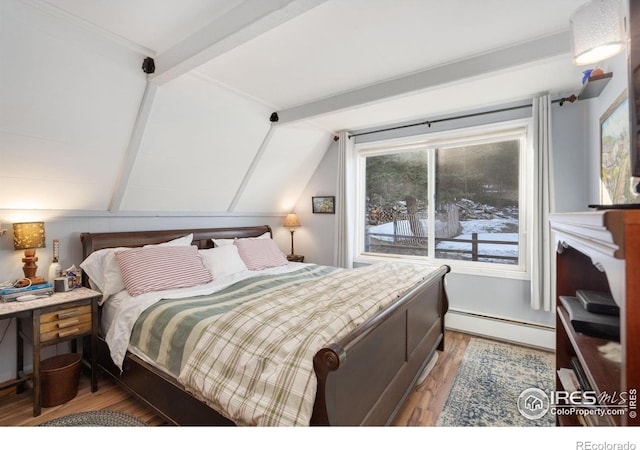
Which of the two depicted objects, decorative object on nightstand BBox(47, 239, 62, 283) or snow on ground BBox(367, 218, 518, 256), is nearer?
decorative object on nightstand BBox(47, 239, 62, 283)

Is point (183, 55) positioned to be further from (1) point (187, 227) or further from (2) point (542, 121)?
(2) point (542, 121)

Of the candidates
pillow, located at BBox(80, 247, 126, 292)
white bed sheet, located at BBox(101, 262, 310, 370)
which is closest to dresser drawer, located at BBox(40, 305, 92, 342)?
white bed sheet, located at BBox(101, 262, 310, 370)

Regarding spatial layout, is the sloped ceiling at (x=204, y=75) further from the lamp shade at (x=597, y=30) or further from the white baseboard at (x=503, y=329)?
the white baseboard at (x=503, y=329)

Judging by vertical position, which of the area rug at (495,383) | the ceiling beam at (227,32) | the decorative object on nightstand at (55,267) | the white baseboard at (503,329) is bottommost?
the area rug at (495,383)

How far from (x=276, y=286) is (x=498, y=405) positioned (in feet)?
6.09

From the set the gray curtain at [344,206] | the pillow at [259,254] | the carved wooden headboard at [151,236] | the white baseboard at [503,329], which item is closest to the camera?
the carved wooden headboard at [151,236]

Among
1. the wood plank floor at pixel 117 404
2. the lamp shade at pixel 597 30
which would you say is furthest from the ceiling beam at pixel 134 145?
the lamp shade at pixel 597 30

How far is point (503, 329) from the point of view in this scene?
3.12 meters

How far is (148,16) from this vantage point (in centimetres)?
172

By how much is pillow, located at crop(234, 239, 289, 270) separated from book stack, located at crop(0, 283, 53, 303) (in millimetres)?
1601

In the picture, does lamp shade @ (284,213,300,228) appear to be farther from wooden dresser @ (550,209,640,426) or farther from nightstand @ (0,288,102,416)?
wooden dresser @ (550,209,640,426)

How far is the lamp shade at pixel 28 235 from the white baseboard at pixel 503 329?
3974mm

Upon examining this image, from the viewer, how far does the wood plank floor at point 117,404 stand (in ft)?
6.20

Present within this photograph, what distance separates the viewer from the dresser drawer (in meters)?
1.99
